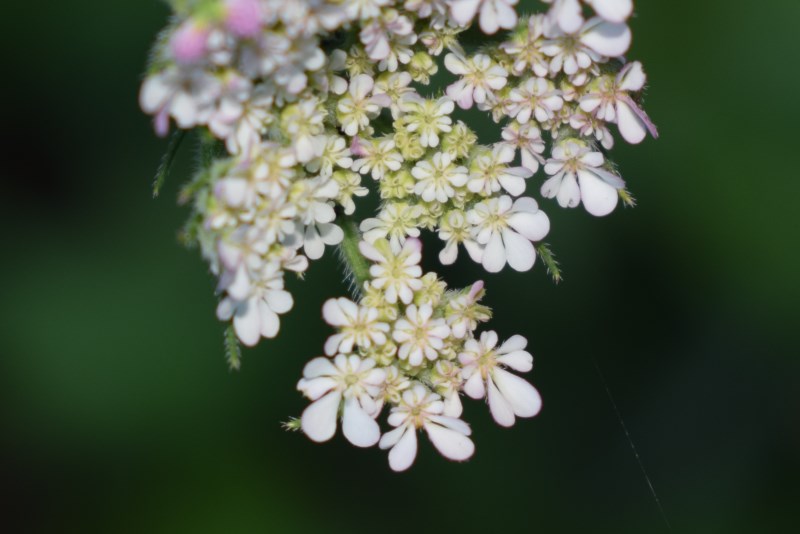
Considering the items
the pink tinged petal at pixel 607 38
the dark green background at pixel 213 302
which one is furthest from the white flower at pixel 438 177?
the dark green background at pixel 213 302

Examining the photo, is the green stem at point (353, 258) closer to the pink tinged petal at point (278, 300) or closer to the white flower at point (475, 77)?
the pink tinged petal at point (278, 300)

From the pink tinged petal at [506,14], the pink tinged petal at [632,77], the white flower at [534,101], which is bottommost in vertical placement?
the pink tinged petal at [632,77]

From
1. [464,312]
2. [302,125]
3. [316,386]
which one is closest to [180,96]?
[302,125]

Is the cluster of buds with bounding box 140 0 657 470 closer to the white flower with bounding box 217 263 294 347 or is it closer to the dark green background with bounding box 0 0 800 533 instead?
the white flower with bounding box 217 263 294 347

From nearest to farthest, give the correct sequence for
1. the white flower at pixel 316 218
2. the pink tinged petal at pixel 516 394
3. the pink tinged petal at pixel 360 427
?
the white flower at pixel 316 218 → the pink tinged petal at pixel 360 427 → the pink tinged petal at pixel 516 394

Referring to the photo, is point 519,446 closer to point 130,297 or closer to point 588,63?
point 130,297

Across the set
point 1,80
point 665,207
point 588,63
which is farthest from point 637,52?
point 1,80
